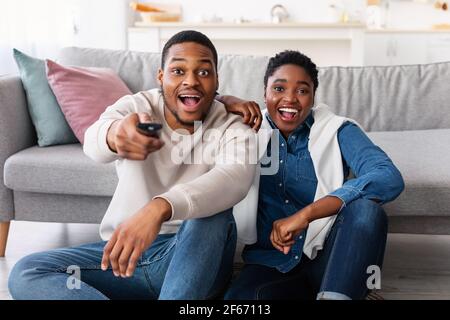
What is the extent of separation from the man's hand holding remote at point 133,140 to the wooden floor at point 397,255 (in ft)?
2.74

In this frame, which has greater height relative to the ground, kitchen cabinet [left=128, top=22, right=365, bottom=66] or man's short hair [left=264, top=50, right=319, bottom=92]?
man's short hair [left=264, top=50, right=319, bottom=92]

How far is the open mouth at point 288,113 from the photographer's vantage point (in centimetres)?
177

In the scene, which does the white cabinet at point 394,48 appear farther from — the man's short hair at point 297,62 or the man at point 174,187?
the man at point 174,187

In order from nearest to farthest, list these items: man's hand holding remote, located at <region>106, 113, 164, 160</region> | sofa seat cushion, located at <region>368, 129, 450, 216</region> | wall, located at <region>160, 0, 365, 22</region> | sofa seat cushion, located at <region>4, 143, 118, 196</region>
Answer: man's hand holding remote, located at <region>106, 113, 164, 160</region>, sofa seat cushion, located at <region>368, 129, 450, 216</region>, sofa seat cushion, located at <region>4, 143, 118, 196</region>, wall, located at <region>160, 0, 365, 22</region>

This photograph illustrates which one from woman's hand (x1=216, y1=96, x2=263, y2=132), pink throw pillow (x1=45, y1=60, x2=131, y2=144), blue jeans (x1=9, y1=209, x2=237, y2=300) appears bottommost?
blue jeans (x1=9, y1=209, x2=237, y2=300)

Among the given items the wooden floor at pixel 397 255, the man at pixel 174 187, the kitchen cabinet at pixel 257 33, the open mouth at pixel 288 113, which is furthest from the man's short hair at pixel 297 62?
the kitchen cabinet at pixel 257 33

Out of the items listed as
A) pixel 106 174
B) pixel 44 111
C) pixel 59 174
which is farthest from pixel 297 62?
pixel 44 111

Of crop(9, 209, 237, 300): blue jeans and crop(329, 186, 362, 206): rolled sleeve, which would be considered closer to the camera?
crop(9, 209, 237, 300): blue jeans

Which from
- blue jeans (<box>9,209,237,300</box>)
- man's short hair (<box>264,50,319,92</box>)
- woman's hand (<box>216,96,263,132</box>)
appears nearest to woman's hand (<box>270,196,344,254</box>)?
blue jeans (<box>9,209,237,300</box>)

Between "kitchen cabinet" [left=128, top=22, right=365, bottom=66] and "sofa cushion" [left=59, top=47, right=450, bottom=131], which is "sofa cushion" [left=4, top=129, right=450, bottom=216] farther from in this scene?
"kitchen cabinet" [left=128, top=22, right=365, bottom=66]

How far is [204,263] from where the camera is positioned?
4.75 feet

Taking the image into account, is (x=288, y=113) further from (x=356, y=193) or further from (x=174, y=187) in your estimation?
(x=174, y=187)

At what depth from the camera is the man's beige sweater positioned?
1.54 m

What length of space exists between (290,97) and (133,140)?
1.76ft
